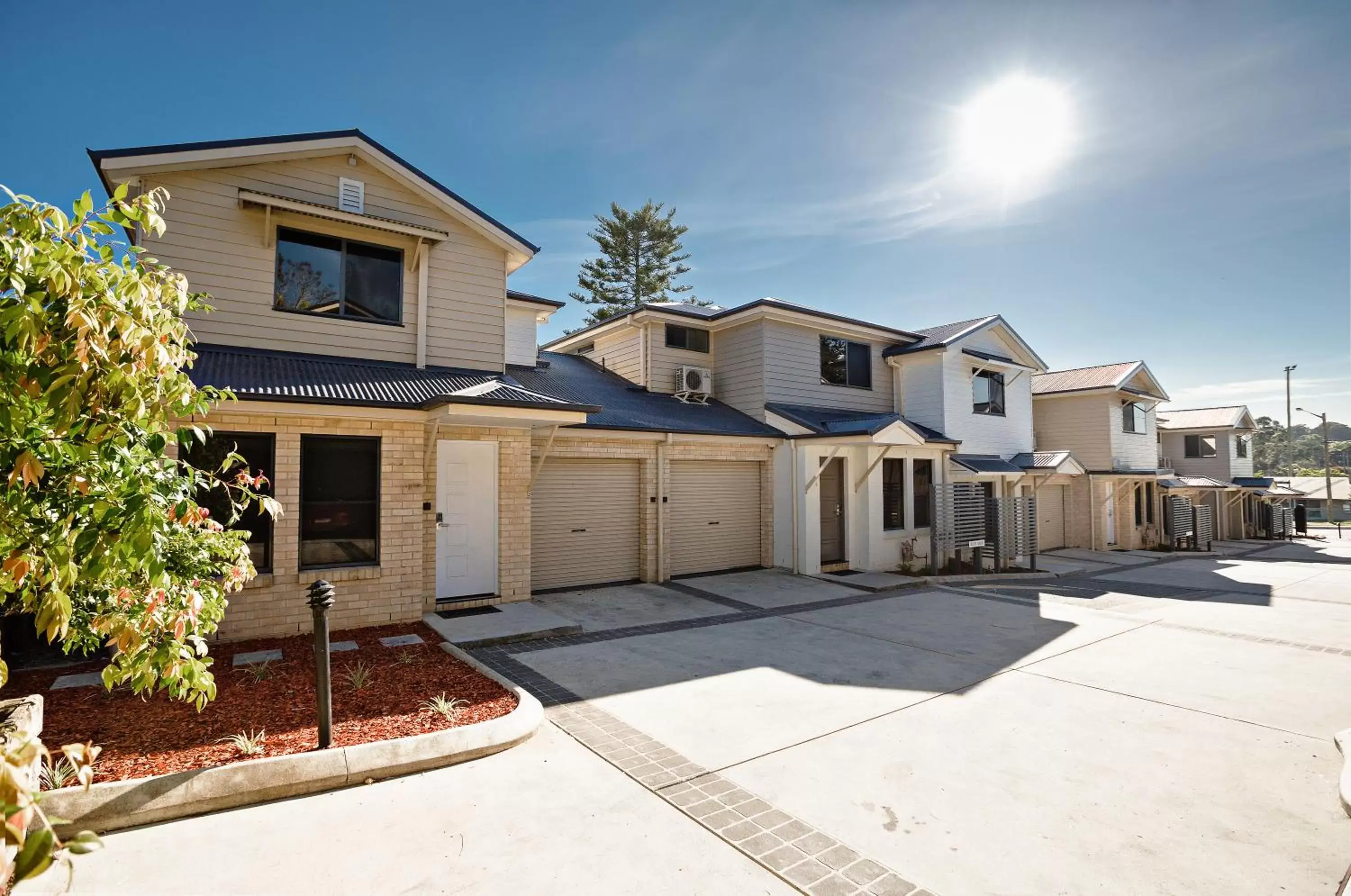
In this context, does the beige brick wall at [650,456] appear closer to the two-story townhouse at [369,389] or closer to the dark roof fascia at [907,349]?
the two-story townhouse at [369,389]

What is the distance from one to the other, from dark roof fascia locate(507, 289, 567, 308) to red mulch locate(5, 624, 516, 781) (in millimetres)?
9205

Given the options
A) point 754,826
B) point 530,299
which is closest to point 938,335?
point 530,299

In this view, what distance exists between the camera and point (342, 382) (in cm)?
849

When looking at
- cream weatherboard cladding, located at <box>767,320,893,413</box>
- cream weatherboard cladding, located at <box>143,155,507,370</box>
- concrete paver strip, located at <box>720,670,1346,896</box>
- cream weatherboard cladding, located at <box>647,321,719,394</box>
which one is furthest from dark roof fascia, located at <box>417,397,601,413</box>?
cream weatherboard cladding, located at <box>767,320,893,413</box>

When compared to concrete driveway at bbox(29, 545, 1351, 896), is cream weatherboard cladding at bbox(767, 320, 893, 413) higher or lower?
higher

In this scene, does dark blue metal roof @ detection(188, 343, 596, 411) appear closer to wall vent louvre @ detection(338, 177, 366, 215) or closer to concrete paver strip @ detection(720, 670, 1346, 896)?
wall vent louvre @ detection(338, 177, 366, 215)

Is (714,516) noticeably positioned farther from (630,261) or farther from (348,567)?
(630,261)

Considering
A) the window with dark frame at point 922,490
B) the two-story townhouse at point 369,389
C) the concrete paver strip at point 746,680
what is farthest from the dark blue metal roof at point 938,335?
the concrete paver strip at point 746,680

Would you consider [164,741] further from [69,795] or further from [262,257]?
[262,257]

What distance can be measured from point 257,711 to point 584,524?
6.97m

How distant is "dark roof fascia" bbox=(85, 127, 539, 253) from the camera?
8148 millimetres

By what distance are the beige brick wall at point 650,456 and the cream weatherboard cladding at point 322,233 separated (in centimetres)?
204

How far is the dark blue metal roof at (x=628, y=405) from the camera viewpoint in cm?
1246

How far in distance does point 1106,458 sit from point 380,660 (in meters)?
23.3
